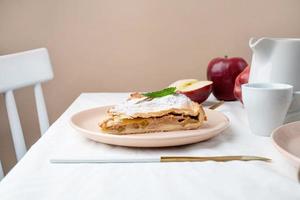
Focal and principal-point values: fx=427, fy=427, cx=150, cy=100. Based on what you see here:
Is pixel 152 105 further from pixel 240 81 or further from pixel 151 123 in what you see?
pixel 240 81

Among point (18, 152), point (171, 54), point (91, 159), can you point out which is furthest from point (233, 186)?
point (171, 54)

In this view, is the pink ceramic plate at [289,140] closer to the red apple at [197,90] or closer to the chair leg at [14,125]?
the red apple at [197,90]

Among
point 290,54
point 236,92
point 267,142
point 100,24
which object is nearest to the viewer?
point 267,142

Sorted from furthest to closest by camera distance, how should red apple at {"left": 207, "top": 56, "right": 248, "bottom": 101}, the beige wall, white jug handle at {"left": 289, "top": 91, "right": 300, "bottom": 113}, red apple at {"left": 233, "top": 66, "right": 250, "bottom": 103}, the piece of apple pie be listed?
the beige wall
red apple at {"left": 207, "top": 56, "right": 248, "bottom": 101}
red apple at {"left": 233, "top": 66, "right": 250, "bottom": 103}
white jug handle at {"left": 289, "top": 91, "right": 300, "bottom": 113}
the piece of apple pie

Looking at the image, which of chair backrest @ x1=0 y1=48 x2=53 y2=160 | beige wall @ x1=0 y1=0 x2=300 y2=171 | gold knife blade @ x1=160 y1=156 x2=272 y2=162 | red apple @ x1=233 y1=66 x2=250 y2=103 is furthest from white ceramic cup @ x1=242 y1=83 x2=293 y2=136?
beige wall @ x1=0 y1=0 x2=300 y2=171

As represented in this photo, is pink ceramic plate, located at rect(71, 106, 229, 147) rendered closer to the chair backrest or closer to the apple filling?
the apple filling

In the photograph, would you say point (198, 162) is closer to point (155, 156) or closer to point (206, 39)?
point (155, 156)
